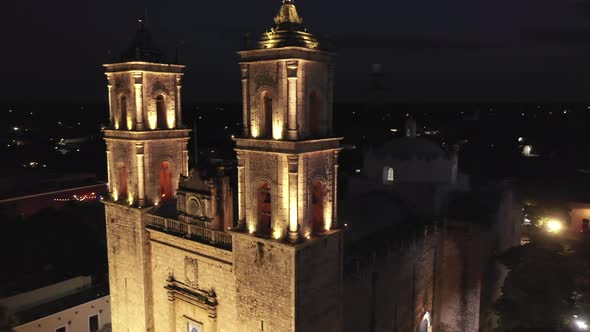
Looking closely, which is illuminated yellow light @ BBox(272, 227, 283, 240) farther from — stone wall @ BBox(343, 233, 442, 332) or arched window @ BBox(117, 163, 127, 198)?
arched window @ BBox(117, 163, 127, 198)

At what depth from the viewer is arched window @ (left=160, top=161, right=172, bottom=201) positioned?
2619cm

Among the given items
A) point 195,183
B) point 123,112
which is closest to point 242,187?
point 195,183

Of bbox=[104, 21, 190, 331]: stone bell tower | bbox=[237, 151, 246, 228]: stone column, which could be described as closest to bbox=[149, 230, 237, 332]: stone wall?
bbox=[104, 21, 190, 331]: stone bell tower

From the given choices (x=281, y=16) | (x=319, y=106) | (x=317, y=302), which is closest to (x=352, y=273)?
(x=317, y=302)

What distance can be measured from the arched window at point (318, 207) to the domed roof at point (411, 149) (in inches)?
622

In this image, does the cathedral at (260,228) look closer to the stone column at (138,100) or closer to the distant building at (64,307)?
the stone column at (138,100)

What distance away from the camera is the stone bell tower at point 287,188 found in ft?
59.7

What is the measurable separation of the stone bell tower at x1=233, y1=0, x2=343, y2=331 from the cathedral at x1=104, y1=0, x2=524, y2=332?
1.9 inches

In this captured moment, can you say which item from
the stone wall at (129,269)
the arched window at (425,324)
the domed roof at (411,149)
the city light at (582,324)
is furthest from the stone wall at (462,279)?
the stone wall at (129,269)

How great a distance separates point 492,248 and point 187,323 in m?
19.4

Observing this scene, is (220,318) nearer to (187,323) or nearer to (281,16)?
(187,323)

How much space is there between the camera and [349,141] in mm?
102250

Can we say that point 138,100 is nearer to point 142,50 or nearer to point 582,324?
point 142,50

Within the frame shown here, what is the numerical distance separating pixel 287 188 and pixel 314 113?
3.25 metres
